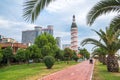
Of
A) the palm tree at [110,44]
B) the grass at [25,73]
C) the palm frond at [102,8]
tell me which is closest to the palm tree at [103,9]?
the palm frond at [102,8]

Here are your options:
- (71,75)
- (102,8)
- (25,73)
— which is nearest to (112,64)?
(71,75)

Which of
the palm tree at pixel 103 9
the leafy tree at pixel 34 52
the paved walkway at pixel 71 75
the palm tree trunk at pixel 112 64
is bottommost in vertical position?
the paved walkway at pixel 71 75

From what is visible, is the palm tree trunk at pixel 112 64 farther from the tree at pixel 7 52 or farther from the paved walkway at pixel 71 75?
the tree at pixel 7 52

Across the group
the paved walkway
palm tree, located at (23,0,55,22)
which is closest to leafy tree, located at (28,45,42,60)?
the paved walkway

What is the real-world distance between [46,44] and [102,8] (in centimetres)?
5850

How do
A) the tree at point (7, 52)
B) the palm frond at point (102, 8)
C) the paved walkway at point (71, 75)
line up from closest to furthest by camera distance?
the palm frond at point (102, 8)
the paved walkway at point (71, 75)
the tree at point (7, 52)

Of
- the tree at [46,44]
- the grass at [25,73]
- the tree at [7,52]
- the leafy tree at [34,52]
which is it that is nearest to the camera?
the grass at [25,73]

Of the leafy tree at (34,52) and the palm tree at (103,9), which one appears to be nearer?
the palm tree at (103,9)

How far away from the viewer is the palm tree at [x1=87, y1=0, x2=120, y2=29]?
1212cm

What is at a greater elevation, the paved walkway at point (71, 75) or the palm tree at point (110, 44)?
the palm tree at point (110, 44)

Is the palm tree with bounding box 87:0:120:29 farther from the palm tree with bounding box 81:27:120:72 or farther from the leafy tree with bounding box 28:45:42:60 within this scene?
the leafy tree with bounding box 28:45:42:60

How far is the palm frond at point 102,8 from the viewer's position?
39.7 ft

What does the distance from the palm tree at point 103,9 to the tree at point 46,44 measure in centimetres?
5330

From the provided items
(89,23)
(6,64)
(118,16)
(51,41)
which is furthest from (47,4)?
(51,41)
